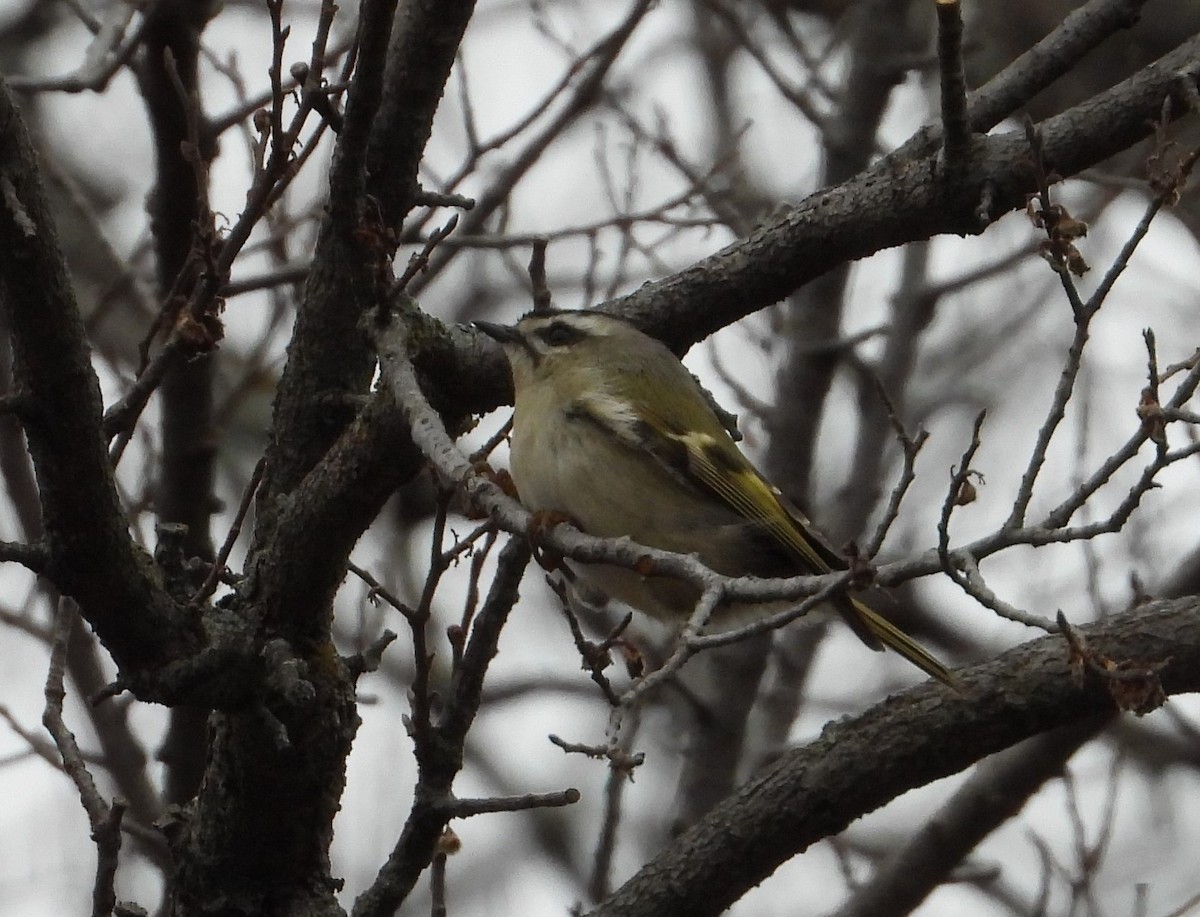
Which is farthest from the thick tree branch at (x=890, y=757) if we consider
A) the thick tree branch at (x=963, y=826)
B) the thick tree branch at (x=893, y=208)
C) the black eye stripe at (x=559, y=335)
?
the black eye stripe at (x=559, y=335)

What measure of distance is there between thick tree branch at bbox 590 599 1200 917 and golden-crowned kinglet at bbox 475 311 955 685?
0.16 m

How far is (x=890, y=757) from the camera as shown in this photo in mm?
3672

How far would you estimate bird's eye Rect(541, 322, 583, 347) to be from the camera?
418 cm

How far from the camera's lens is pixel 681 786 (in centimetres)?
574

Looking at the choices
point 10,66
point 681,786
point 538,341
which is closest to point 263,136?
point 538,341

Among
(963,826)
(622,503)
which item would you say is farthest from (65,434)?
(963,826)

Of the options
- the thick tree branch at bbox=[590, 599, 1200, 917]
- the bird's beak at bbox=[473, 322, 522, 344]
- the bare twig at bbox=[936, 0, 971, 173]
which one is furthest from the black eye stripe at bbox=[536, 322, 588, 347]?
the thick tree branch at bbox=[590, 599, 1200, 917]

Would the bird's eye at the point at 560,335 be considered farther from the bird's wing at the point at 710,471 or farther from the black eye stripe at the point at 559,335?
the bird's wing at the point at 710,471

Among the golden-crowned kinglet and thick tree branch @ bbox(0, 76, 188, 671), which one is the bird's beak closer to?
the golden-crowned kinglet

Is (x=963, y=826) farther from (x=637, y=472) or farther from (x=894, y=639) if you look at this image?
(x=637, y=472)

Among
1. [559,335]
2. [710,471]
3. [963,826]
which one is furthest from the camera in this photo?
[963,826]

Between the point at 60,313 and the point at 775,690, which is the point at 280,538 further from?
the point at 775,690

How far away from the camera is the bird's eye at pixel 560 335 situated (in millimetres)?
4176

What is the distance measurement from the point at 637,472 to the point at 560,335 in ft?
1.84
